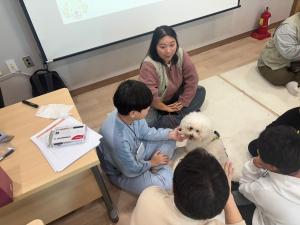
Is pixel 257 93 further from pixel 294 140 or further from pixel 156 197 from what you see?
pixel 156 197

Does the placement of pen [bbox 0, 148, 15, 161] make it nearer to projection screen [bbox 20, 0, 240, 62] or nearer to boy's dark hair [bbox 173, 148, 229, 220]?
boy's dark hair [bbox 173, 148, 229, 220]

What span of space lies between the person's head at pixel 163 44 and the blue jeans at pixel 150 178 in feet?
1.89

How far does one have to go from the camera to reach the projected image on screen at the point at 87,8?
80.4 inches

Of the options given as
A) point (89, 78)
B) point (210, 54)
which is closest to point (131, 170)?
point (89, 78)

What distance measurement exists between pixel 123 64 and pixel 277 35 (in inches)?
53.9

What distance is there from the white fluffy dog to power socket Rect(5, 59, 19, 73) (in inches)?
57.7

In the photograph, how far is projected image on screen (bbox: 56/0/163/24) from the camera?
2.04 metres

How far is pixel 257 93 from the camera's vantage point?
2.30 metres

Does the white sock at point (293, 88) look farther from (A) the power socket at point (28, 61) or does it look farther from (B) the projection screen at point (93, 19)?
(A) the power socket at point (28, 61)

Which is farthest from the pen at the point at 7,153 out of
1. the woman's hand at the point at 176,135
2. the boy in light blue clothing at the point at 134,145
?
the woman's hand at the point at 176,135

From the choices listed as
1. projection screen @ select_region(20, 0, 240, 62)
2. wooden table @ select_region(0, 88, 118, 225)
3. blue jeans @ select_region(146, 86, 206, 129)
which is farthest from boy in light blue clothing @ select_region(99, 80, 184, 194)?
projection screen @ select_region(20, 0, 240, 62)

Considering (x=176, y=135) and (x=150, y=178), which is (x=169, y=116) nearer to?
(x=176, y=135)

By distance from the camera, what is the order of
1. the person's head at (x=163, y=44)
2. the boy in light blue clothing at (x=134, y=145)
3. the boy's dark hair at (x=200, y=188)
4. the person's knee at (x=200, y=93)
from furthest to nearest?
the person's knee at (x=200, y=93)
the person's head at (x=163, y=44)
the boy in light blue clothing at (x=134, y=145)
the boy's dark hair at (x=200, y=188)

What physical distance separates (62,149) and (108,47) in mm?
1494
